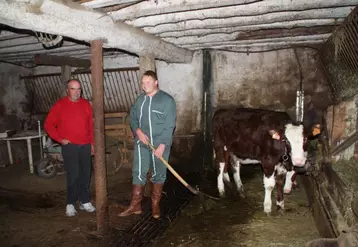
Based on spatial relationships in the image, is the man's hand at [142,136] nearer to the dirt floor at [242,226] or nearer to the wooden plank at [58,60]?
the dirt floor at [242,226]

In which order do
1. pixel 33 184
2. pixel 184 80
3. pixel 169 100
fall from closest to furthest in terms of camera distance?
pixel 169 100 < pixel 33 184 < pixel 184 80

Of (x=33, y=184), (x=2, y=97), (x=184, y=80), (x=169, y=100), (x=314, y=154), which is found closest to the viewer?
(x=169, y=100)

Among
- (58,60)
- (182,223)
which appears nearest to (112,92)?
(58,60)

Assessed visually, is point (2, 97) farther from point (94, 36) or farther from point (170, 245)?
point (170, 245)

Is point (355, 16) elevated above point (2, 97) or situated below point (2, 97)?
above

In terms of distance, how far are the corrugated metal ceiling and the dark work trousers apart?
2.12m

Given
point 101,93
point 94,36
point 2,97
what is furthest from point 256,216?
point 2,97

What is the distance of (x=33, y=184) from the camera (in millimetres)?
6648

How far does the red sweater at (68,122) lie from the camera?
4.48m

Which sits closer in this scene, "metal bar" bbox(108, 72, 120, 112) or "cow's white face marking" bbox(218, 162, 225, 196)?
"cow's white face marking" bbox(218, 162, 225, 196)

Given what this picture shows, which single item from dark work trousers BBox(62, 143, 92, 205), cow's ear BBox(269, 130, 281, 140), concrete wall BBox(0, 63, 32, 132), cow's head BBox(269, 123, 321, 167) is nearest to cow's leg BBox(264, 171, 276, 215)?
Answer: cow's head BBox(269, 123, 321, 167)

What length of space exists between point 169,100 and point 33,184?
4.25m

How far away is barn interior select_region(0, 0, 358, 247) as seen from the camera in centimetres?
381

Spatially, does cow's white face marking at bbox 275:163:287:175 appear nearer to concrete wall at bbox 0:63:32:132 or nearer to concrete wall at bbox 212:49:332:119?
concrete wall at bbox 212:49:332:119
